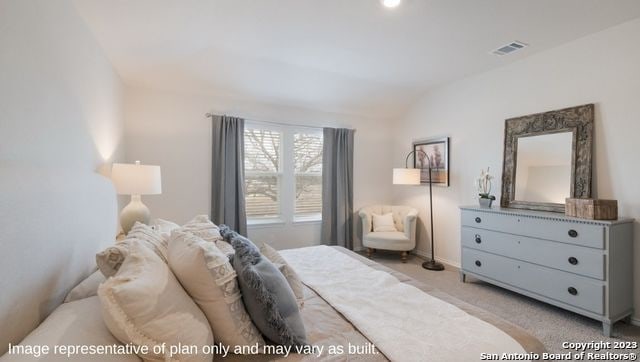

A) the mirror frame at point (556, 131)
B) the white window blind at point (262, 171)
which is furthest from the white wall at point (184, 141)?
the mirror frame at point (556, 131)

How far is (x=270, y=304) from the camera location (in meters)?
1.05

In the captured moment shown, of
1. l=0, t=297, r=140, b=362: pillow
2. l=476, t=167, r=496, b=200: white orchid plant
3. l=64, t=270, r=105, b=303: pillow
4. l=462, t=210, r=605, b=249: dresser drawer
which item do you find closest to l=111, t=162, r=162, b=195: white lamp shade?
l=64, t=270, r=105, b=303: pillow

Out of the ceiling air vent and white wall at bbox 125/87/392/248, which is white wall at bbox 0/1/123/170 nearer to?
white wall at bbox 125/87/392/248

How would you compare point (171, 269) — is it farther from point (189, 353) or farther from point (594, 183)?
point (594, 183)

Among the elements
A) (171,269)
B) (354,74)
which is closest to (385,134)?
(354,74)

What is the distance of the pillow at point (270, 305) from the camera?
1050 millimetres

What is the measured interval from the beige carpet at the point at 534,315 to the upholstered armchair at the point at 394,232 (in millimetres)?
515

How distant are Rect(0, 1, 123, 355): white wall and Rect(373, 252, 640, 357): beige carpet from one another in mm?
2921

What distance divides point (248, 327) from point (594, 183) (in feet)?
10.8

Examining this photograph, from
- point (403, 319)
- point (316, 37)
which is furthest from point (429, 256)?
point (316, 37)

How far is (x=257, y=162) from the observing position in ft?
13.5

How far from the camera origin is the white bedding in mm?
1070

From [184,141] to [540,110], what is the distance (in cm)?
413

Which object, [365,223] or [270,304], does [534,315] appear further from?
[270,304]
